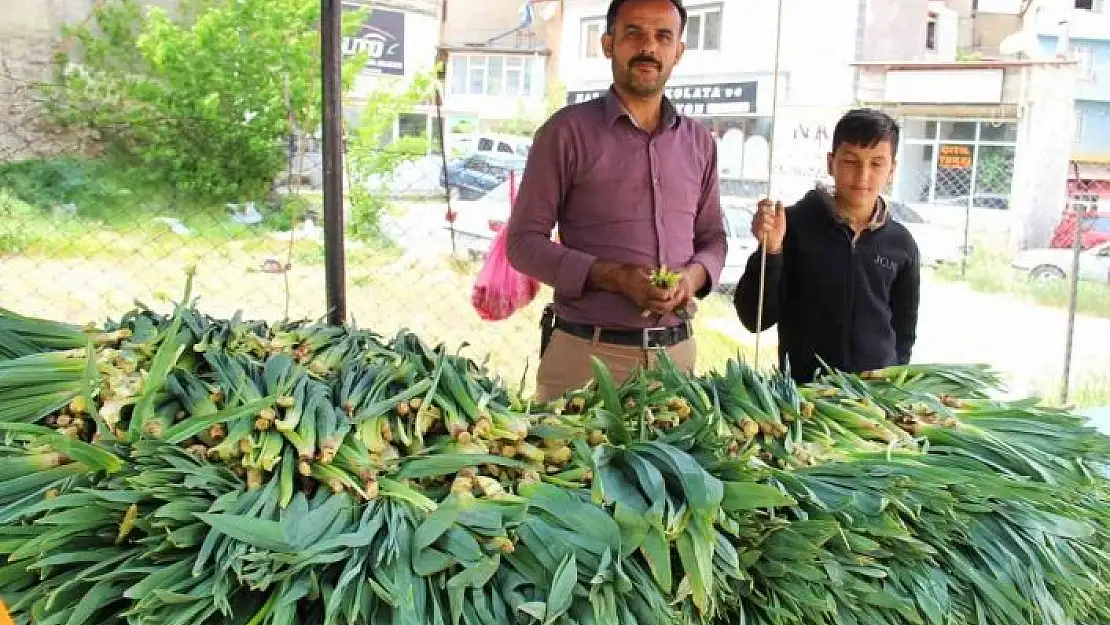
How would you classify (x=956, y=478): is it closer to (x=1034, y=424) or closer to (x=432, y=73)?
(x=1034, y=424)

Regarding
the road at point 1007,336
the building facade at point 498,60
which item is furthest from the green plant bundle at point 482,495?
the building facade at point 498,60

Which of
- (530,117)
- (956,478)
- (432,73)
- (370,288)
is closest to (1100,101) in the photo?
(530,117)

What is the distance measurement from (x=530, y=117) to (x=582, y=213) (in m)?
4.88

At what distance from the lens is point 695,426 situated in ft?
4.49

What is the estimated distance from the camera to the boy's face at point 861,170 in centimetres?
223

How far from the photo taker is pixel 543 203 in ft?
7.66

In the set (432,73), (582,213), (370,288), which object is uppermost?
(432,73)

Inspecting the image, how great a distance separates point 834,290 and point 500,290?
129cm

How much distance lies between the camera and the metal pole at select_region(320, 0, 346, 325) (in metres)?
2.57

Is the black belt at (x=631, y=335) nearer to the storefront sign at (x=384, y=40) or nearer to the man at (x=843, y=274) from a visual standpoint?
the man at (x=843, y=274)

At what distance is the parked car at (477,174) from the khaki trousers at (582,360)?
3.47 meters

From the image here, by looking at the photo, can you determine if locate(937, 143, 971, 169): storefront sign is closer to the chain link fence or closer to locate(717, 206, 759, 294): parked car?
the chain link fence

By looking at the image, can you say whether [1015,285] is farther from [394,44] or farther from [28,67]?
[28,67]

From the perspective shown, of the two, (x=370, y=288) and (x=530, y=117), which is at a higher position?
(x=530, y=117)
